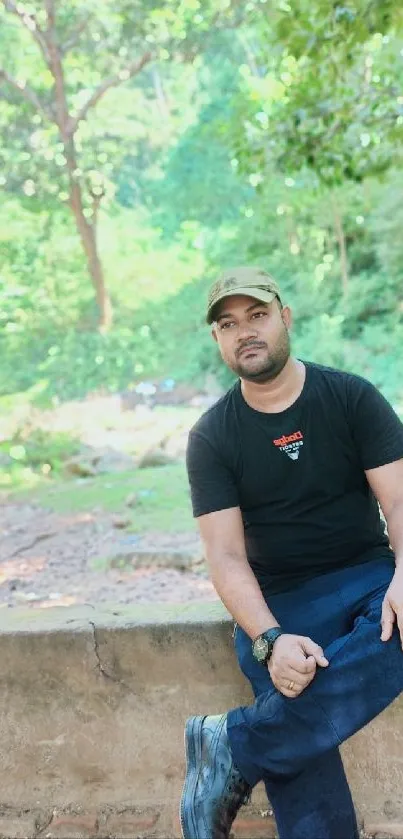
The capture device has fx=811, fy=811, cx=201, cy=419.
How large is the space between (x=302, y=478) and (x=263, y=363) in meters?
0.31

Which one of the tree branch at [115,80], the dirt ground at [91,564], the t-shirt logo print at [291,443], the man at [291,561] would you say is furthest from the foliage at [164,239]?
the t-shirt logo print at [291,443]

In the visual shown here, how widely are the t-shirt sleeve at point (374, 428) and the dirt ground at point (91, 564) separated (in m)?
2.60

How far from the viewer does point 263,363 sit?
6.79 ft

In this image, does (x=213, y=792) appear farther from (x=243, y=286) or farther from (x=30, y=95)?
(x=30, y=95)

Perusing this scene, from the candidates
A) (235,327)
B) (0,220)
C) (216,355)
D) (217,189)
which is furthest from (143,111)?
(235,327)

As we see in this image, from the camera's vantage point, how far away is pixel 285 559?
2.07m

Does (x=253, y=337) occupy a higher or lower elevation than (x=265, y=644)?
higher

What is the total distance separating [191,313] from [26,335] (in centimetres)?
335

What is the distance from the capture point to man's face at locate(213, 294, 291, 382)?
208 centimetres

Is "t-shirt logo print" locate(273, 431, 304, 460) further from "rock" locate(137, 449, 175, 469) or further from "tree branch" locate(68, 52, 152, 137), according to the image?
"tree branch" locate(68, 52, 152, 137)

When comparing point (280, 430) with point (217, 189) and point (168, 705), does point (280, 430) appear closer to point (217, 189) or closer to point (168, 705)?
point (168, 705)

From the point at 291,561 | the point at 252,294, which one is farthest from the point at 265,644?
the point at 252,294

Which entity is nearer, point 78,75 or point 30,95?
point 30,95

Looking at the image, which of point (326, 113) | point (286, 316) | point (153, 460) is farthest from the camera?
point (153, 460)
